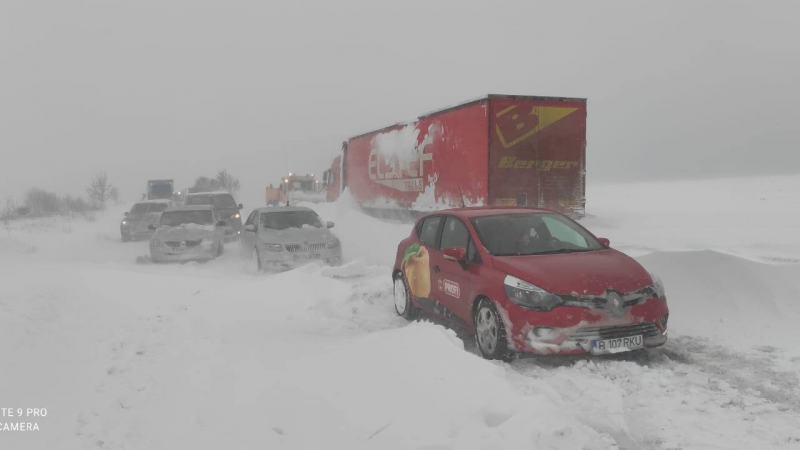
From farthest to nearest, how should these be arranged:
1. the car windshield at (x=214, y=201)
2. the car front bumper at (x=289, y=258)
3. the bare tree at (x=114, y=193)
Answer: the bare tree at (x=114, y=193) < the car windshield at (x=214, y=201) < the car front bumper at (x=289, y=258)

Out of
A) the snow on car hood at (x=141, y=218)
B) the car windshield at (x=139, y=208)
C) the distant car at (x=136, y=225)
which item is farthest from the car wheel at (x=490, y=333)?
the car windshield at (x=139, y=208)

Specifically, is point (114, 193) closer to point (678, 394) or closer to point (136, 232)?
point (136, 232)

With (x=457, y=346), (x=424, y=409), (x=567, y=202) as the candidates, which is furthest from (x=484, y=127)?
(x=424, y=409)

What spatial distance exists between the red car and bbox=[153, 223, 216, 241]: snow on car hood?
8628 mm

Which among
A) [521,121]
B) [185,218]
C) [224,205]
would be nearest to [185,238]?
[185,218]

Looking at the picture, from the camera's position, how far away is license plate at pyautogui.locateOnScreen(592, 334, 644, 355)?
505cm

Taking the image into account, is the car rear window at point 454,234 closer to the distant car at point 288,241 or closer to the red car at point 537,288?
the red car at point 537,288

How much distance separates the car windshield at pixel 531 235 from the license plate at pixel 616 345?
4.12 feet

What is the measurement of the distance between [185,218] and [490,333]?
11313 millimetres

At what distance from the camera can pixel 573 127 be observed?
14.0m

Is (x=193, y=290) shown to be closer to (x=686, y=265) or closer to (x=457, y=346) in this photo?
(x=457, y=346)

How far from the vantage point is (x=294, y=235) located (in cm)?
1225

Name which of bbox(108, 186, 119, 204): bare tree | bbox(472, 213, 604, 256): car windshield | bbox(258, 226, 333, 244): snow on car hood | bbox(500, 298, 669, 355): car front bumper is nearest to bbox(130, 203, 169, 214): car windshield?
bbox(258, 226, 333, 244): snow on car hood

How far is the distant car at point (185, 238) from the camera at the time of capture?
13562 millimetres
